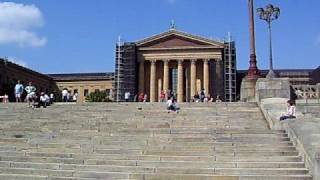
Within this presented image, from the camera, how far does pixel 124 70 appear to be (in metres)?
71.1

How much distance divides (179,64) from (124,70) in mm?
10350

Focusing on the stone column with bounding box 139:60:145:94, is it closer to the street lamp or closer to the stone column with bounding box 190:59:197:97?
the stone column with bounding box 190:59:197:97

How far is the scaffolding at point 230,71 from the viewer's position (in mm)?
66312

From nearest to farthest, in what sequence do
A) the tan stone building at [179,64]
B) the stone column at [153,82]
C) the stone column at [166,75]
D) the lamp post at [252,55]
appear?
the lamp post at [252,55] → the tan stone building at [179,64] → the stone column at [166,75] → the stone column at [153,82]

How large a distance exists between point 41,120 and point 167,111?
5369mm

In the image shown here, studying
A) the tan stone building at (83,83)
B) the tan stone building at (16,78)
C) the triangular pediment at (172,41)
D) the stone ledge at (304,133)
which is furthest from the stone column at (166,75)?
the stone ledge at (304,133)

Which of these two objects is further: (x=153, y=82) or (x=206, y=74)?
(x=153, y=82)

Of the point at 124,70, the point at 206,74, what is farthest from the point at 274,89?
the point at 206,74

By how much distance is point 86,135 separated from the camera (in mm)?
15234

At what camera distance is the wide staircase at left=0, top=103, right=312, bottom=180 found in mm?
11500

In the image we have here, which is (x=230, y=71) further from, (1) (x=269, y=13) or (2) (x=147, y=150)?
(2) (x=147, y=150)

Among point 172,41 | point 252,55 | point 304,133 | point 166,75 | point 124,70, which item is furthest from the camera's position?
point 166,75

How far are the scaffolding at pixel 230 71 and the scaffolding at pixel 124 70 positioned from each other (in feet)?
44.9

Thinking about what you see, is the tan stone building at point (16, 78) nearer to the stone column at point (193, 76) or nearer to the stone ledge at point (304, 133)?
the stone column at point (193, 76)
